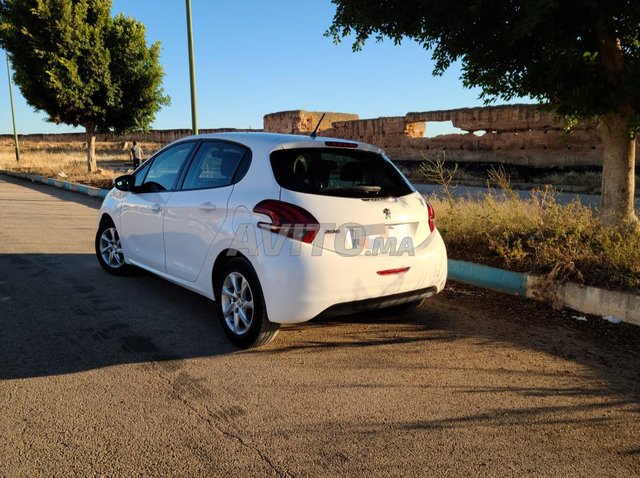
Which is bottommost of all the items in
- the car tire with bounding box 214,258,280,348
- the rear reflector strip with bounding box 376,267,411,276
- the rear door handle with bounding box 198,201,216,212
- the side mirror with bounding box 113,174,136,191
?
the car tire with bounding box 214,258,280,348

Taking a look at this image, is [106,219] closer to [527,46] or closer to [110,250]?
[110,250]

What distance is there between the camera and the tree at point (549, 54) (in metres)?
4.98

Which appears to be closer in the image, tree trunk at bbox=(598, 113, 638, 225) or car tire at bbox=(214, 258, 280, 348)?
car tire at bbox=(214, 258, 280, 348)

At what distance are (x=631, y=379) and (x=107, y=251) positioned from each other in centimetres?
549

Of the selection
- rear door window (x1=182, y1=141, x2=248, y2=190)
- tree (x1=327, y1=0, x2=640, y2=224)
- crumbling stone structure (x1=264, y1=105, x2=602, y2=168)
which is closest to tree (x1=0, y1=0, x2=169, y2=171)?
crumbling stone structure (x1=264, y1=105, x2=602, y2=168)

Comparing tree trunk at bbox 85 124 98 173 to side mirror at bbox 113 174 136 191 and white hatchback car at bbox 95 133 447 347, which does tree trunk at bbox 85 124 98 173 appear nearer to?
side mirror at bbox 113 174 136 191

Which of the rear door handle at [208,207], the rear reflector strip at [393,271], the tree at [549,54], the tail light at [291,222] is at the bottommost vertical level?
the rear reflector strip at [393,271]

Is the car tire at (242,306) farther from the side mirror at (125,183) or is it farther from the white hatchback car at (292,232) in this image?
the side mirror at (125,183)

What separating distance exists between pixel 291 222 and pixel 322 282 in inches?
18.6

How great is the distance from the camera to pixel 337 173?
3932 mm

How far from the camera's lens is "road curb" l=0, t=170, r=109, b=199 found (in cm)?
1566

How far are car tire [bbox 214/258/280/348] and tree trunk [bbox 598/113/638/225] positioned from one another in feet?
14.3

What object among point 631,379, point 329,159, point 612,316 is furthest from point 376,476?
point 612,316

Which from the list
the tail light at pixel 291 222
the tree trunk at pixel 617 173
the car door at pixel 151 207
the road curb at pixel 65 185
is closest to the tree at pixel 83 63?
the road curb at pixel 65 185
